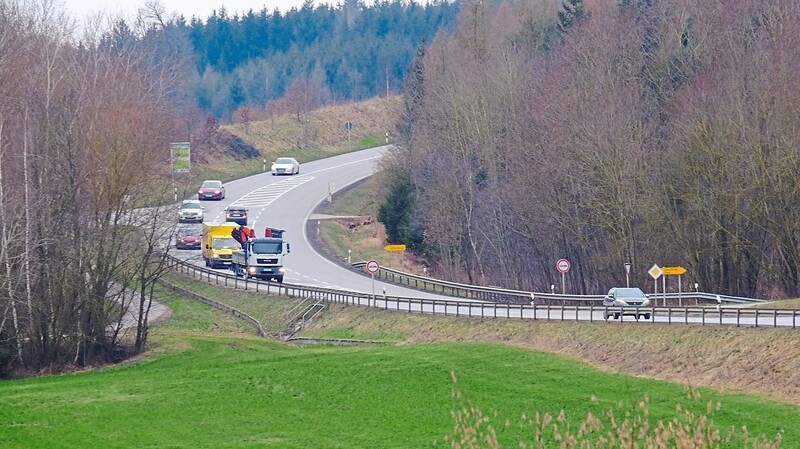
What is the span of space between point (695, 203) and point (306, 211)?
4311 centimetres

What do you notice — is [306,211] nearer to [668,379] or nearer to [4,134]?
[4,134]

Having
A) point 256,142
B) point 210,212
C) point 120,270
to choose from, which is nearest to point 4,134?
point 120,270

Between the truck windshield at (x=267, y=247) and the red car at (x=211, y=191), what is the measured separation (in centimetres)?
2936

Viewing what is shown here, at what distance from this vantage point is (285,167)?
11319 centimetres

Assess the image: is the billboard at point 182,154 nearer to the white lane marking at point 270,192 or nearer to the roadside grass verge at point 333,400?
the white lane marking at point 270,192

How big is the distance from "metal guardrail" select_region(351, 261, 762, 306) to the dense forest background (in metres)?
3.51

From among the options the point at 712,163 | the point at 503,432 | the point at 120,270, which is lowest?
the point at 503,432

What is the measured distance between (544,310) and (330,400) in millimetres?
14294

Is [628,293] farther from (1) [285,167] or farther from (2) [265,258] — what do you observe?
(1) [285,167]

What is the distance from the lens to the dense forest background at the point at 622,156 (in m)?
55.2

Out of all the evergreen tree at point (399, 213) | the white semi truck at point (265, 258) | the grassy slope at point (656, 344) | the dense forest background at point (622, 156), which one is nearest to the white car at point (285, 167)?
the evergreen tree at point (399, 213)

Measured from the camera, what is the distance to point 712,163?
5603 centimetres

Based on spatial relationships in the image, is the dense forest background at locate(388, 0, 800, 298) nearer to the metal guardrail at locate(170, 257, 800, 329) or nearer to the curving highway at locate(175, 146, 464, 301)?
the curving highway at locate(175, 146, 464, 301)

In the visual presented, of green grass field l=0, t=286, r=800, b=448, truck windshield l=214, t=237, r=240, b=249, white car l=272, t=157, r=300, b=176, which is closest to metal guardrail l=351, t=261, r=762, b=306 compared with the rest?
truck windshield l=214, t=237, r=240, b=249
